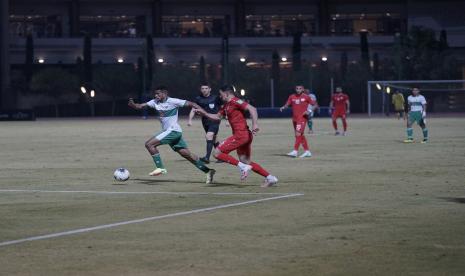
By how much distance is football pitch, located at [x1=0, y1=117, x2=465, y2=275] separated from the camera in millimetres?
11164

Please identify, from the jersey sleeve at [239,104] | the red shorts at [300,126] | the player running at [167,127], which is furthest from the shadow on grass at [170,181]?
the red shorts at [300,126]

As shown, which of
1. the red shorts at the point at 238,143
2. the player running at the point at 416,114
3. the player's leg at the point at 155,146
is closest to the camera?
the red shorts at the point at 238,143

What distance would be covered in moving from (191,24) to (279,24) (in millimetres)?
9026

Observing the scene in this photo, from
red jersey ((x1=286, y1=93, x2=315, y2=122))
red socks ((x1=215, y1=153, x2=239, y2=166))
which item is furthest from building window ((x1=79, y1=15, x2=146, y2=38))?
red socks ((x1=215, y1=153, x2=239, y2=166))

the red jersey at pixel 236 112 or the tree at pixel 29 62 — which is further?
the tree at pixel 29 62

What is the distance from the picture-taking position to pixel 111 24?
106 meters

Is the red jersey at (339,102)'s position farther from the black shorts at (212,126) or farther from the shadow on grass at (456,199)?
the shadow on grass at (456,199)

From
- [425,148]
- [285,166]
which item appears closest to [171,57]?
[425,148]

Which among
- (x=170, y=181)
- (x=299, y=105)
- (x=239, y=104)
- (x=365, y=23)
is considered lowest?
(x=170, y=181)

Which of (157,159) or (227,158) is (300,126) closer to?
(157,159)

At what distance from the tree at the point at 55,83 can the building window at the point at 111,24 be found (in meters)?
21.2

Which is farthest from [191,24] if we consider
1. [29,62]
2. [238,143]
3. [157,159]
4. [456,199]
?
[456,199]

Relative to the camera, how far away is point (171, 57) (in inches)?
3735

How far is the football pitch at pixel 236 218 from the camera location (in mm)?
11164
